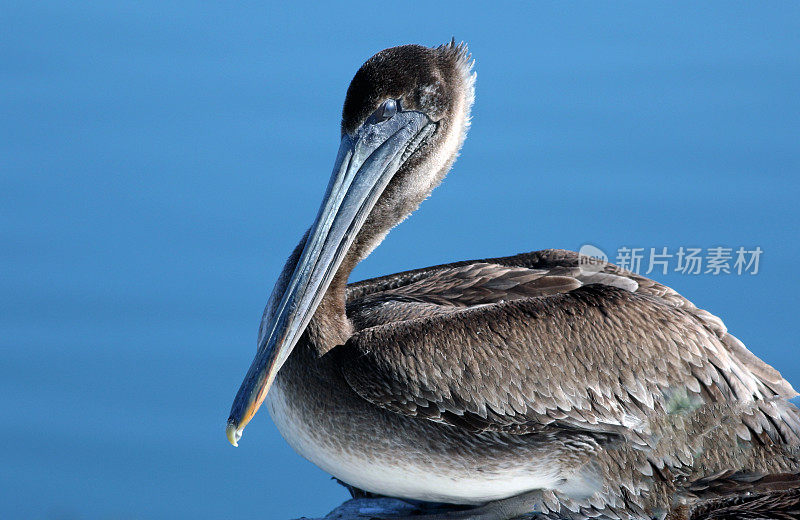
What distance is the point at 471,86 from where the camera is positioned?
13.9 feet

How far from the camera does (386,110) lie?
3967 millimetres

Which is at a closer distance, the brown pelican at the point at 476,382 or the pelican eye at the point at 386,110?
the brown pelican at the point at 476,382

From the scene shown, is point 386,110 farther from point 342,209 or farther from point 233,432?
point 233,432

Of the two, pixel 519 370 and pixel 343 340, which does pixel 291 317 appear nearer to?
pixel 343 340

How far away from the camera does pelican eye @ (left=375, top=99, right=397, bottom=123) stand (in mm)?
3955

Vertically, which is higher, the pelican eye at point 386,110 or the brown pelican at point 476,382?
the pelican eye at point 386,110

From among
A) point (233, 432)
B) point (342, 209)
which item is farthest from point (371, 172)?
point (233, 432)

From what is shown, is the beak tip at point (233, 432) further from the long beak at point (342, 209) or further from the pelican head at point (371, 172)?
the long beak at point (342, 209)

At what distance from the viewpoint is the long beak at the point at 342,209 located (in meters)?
3.95

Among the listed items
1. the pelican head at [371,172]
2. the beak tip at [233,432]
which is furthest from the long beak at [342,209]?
the beak tip at [233,432]

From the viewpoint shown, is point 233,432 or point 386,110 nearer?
point 233,432

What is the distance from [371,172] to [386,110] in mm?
258

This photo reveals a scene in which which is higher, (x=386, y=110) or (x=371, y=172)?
(x=386, y=110)

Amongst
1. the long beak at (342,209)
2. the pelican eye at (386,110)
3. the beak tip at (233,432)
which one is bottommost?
the beak tip at (233,432)
